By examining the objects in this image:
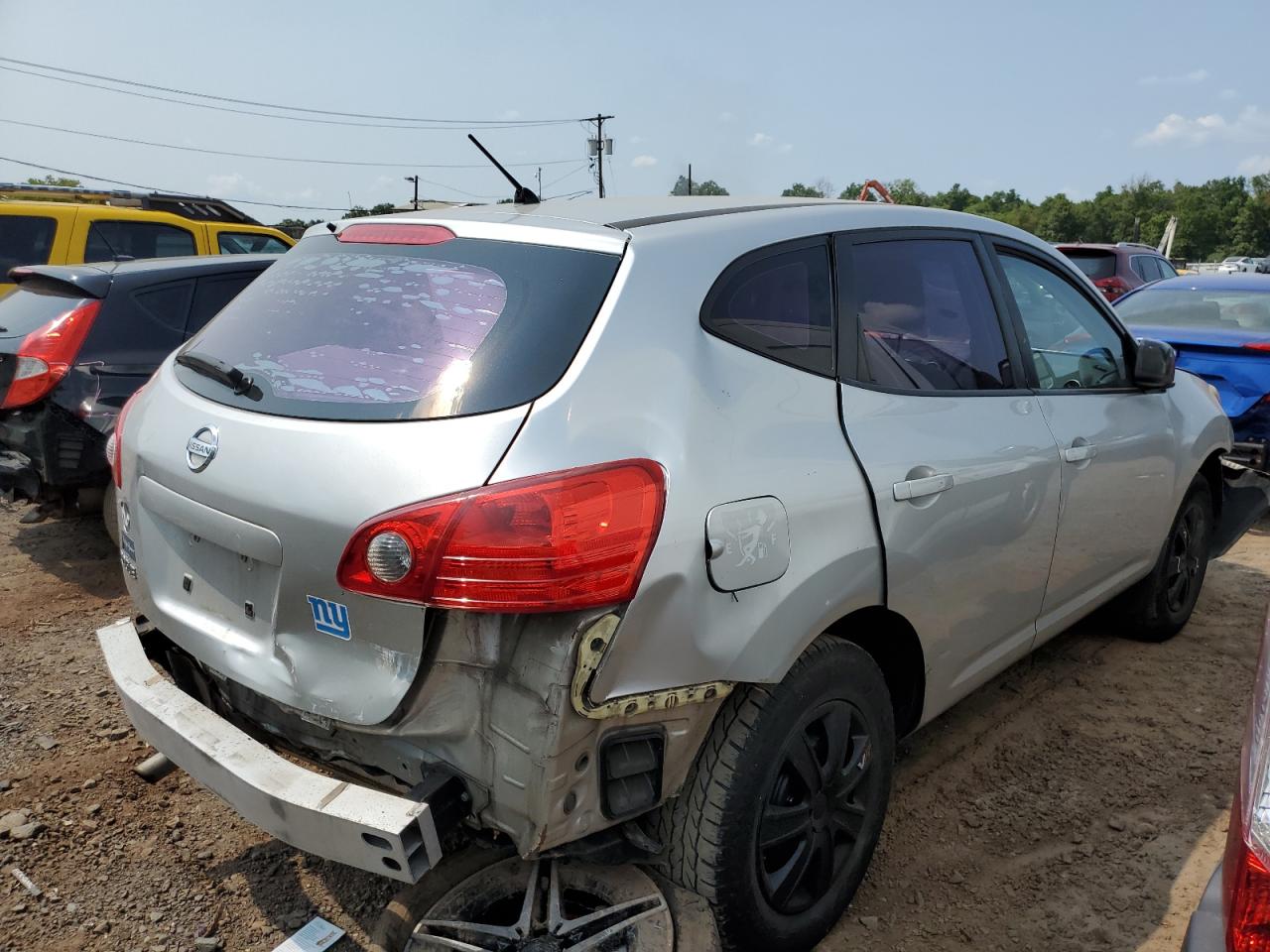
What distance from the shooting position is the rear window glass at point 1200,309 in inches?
266

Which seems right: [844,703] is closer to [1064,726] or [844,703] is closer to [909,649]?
[909,649]

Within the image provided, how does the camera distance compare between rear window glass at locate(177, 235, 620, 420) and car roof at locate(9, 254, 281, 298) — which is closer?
rear window glass at locate(177, 235, 620, 420)

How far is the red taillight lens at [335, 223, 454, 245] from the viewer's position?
2.32m

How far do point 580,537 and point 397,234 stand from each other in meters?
1.10

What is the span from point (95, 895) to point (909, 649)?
7.55 ft

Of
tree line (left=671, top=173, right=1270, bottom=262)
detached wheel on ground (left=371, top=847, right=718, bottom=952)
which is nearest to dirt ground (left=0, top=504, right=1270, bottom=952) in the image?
detached wheel on ground (left=371, top=847, right=718, bottom=952)

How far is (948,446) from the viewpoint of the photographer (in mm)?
2566

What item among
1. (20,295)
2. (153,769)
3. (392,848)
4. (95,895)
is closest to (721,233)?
(392,848)

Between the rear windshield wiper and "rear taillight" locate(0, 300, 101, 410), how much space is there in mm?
2608

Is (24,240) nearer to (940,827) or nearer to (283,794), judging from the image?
(283,794)

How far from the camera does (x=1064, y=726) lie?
3598 millimetres

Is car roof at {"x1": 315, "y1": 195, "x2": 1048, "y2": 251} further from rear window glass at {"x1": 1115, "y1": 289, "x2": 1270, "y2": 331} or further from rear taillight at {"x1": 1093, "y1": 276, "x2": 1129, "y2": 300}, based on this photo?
rear taillight at {"x1": 1093, "y1": 276, "x2": 1129, "y2": 300}

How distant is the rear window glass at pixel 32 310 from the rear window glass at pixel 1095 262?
36.9ft

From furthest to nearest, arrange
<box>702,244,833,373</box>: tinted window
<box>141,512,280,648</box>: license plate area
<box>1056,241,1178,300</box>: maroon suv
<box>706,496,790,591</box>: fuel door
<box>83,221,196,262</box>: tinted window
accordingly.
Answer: <box>1056,241,1178,300</box>: maroon suv
<box>83,221,196,262</box>: tinted window
<box>702,244,833,373</box>: tinted window
<box>141,512,280,648</box>: license plate area
<box>706,496,790,591</box>: fuel door
